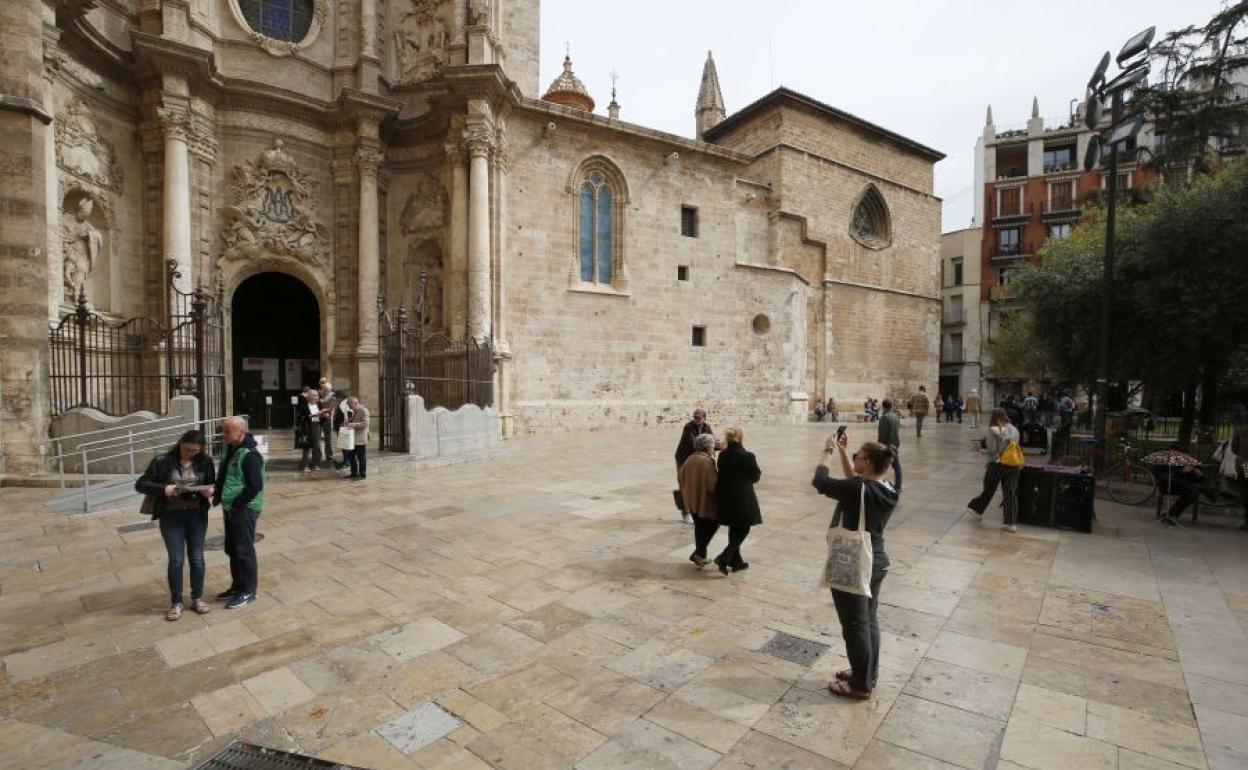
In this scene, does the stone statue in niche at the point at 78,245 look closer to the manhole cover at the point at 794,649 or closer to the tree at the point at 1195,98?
the manhole cover at the point at 794,649

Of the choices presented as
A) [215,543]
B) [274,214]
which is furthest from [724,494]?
[274,214]

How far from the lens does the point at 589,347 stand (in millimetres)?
18375

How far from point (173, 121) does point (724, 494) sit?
15.9 metres

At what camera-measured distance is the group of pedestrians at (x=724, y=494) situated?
16.3ft

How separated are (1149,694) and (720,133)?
93.0 ft

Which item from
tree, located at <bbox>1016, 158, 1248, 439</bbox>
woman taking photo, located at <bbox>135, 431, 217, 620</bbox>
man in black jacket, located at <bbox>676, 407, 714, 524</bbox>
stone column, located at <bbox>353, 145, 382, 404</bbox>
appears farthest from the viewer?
stone column, located at <bbox>353, 145, 382, 404</bbox>

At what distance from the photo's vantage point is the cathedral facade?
38.7 ft

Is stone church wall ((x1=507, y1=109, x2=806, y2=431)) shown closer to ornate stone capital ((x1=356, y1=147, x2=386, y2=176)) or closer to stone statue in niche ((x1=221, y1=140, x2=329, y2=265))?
ornate stone capital ((x1=356, y1=147, x2=386, y2=176))

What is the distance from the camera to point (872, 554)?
3.18 meters

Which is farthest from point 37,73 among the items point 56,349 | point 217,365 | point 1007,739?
point 1007,739

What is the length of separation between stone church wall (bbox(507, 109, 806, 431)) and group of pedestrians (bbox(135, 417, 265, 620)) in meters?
12.7

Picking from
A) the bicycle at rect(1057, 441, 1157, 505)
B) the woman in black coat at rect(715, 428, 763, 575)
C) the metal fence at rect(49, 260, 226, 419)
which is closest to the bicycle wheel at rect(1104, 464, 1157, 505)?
the bicycle at rect(1057, 441, 1157, 505)

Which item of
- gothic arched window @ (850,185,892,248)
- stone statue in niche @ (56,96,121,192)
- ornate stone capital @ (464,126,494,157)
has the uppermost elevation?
gothic arched window @ (850,185,892,248)

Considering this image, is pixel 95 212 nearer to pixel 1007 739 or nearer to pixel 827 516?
pixel 827 516
